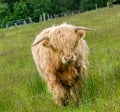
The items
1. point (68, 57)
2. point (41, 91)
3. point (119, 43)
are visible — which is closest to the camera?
point (68, 57)

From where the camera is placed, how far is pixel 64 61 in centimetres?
814

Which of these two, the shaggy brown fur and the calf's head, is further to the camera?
the shaggy brown fur

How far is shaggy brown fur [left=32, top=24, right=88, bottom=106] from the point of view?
27.5 feet

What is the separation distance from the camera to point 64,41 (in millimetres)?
8391

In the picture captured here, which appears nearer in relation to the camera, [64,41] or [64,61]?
[64,61]

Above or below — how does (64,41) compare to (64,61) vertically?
above

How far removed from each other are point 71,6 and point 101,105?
83351 millimetres

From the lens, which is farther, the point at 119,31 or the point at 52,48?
the point at 119,31

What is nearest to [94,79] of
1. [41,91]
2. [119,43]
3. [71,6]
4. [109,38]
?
[41,91]

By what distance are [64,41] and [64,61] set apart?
0.43m

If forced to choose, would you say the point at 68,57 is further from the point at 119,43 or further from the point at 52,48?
the point at 119,43

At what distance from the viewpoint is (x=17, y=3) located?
91.2 m

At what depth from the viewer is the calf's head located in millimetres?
8238

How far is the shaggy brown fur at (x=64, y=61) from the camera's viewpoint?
8.38 metres
